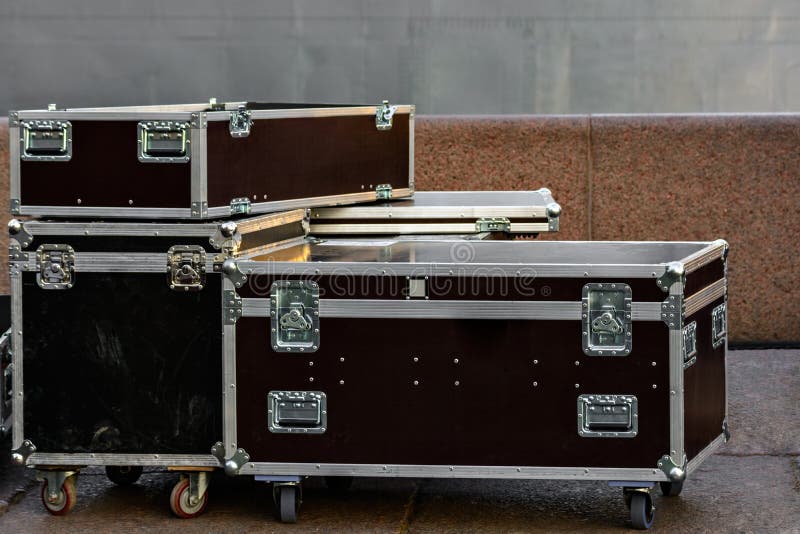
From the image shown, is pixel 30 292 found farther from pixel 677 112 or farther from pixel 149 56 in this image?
pixel 677 112

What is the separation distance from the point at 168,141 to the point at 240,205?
0.40 metres

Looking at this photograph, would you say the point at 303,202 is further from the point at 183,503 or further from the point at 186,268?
the point at 183,503

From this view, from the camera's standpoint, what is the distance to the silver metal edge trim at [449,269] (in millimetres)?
5066

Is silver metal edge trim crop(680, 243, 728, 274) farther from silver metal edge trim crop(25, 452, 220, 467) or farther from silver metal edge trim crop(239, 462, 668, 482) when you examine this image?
silver metal edge trim crop(25, 452, 220, 467)

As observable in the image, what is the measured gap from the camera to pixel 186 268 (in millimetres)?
5289

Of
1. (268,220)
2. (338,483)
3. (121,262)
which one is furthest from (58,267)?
(338,483)

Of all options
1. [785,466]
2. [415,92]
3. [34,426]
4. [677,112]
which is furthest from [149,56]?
[785,466]

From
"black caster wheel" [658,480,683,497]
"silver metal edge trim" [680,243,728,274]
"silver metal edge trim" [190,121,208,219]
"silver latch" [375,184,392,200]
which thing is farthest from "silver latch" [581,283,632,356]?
"silver latch" [375,184,392,200]

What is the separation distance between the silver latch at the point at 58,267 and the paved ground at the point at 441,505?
920mm

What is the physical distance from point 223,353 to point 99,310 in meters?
0.53

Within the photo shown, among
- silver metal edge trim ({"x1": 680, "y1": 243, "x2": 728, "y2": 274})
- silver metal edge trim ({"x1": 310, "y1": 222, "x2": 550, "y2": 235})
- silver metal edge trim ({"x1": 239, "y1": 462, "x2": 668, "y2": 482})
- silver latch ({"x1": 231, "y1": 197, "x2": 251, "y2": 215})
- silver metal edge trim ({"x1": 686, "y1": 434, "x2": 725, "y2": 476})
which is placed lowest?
silver metal edge trim ({"x1": 239, "y1": 462, "x2": 668, "y2": 482})

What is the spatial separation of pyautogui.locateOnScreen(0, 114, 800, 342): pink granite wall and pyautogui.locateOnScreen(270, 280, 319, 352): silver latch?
3.39m

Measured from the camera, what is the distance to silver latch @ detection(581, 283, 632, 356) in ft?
16.6

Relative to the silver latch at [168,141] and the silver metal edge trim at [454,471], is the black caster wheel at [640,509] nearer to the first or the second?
the silver metal edge trim at [454,471]
